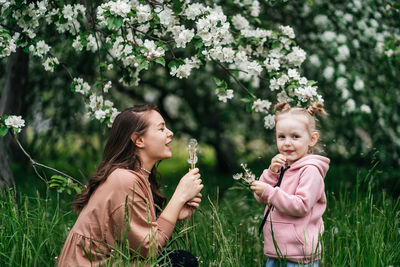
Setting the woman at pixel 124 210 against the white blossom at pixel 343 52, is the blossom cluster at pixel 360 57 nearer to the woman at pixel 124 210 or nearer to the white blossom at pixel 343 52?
the white blossom at pixel 343 52

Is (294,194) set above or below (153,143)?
below

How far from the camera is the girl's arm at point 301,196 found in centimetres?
216

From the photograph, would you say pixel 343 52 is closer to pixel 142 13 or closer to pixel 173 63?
pixel 173 63

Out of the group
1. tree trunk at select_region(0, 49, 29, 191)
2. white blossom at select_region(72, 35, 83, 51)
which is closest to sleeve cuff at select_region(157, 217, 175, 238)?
white blossom at select_region(72, 35, 83, 51)

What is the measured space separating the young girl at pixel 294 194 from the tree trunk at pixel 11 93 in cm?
207

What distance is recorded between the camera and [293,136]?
2330 mm

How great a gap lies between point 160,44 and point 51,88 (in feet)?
8.93

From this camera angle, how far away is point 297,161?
231cm

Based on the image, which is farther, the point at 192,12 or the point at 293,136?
the point at 192,12

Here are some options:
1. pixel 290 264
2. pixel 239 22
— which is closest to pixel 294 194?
pixel 290 264

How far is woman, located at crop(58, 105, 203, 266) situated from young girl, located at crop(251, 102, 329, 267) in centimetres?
36

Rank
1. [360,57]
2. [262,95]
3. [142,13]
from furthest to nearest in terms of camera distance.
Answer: [262,95] → [360,57] → [142,13]

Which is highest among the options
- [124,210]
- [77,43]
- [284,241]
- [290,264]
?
[77,43]

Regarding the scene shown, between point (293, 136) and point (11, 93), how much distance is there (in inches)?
92.1
